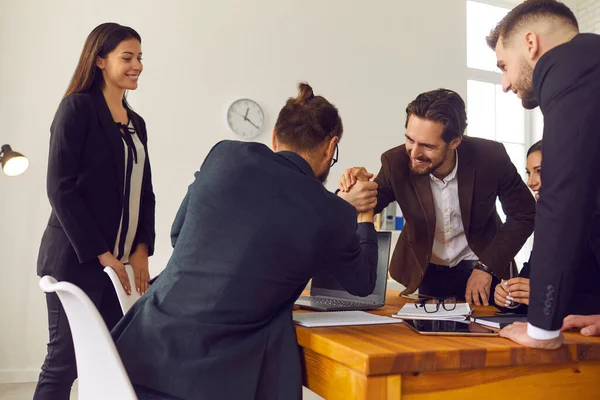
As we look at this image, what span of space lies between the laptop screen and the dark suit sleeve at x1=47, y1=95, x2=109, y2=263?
734mm

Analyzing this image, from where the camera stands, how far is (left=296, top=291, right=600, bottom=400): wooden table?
100 centimetres

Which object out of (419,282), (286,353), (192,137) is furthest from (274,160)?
(192,137)

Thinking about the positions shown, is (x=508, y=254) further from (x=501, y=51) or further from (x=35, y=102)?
(x=35, y=102)

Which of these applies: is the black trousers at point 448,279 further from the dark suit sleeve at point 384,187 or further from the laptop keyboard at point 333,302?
the laptop keyboard at point 333,302

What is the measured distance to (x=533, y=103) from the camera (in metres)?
1.53

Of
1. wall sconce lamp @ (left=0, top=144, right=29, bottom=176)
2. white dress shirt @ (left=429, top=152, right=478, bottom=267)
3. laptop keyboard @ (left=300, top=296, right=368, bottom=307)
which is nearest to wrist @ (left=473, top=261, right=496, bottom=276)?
white dress shirt @ (left=429, top=152, right=478, bottom=267)

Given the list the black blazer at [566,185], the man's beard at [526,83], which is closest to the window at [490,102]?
the man's beard at [526,83]

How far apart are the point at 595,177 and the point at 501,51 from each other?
57 centimetres

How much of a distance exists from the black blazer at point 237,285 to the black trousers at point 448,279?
119cm

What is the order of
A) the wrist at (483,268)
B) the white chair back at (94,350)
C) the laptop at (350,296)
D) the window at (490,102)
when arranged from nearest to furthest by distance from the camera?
the white chair back at (94,350), the laptop at (350,296), the wrist at (483,268), the window at (490,102)

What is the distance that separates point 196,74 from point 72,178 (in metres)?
2.28

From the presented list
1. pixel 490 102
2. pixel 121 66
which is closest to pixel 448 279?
pixel 121 66

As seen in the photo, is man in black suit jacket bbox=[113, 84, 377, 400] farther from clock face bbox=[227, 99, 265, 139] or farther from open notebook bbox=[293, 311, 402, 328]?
clock face bbox=[227, 99, 265, 139]

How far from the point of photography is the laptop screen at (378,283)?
173 centimetres
